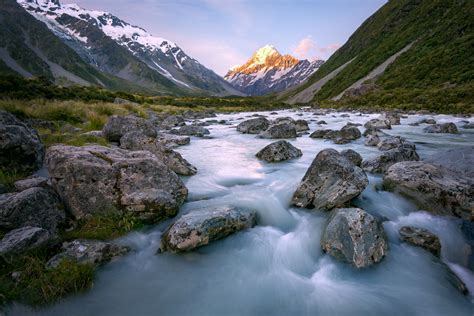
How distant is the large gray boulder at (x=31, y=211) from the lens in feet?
13.0

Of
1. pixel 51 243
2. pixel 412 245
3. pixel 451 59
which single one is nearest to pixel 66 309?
pixel 51 243

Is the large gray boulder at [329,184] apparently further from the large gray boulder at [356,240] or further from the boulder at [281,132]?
the boulder at [281,132]

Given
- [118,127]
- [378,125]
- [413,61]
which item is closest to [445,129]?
[378,125]

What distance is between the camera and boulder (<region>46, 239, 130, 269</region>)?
12.1 feet

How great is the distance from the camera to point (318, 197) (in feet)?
19.9

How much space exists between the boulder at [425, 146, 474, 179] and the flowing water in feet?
6.24

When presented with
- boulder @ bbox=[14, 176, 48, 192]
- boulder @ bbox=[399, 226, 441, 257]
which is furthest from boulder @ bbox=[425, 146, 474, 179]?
boulder @ bbox=[14, 176, 48, 192]

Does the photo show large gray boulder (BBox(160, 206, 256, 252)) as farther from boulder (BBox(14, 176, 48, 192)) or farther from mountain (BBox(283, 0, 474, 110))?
mountain (BBox(283, 0, 474, 110))

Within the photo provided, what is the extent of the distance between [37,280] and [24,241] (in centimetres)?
58

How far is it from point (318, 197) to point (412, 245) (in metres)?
1.94

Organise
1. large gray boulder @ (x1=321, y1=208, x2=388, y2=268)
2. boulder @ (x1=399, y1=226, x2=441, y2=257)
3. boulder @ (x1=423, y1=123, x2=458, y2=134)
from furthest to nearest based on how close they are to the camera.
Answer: boulder @ (x1=423, y1=123, x2=458, y2=134), boulder @ (x1=399, y1=226, x2=441, y2=257), large gray boulder @ (x1=321, y1=208, x2=388, y2=268)

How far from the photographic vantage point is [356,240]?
14.2 feet

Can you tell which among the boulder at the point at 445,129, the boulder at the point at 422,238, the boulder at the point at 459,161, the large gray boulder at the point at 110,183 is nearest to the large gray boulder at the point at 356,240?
Result: the boulder at the point at 422,238

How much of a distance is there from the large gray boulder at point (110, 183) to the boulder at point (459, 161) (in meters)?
6.85
